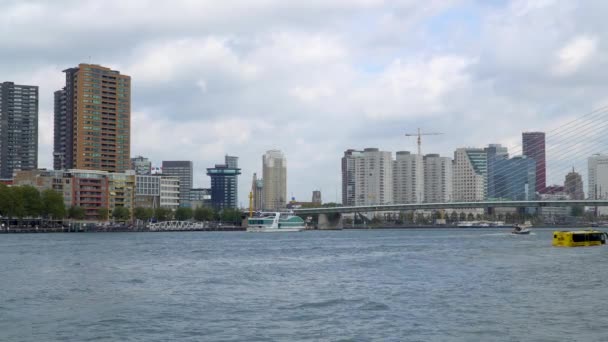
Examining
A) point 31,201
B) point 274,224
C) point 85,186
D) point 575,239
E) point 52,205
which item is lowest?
point 575,239

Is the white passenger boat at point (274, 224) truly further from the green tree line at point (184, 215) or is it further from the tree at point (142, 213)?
the green tree line at point (184, 215)

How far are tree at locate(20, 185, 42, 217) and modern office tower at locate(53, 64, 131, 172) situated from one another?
46.7 meters

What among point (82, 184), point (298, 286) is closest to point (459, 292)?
point (298, 286)

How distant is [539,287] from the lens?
36.9 m

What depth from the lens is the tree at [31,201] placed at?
5133 inches

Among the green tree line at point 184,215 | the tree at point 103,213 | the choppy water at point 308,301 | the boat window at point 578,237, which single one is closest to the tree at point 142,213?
the green tree line at point 184,215

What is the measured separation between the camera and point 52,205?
133250 mm

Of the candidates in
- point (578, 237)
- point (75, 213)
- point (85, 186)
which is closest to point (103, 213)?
point (85, 186)

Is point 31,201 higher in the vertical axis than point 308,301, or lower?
higher

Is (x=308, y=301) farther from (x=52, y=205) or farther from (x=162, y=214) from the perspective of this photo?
(x=162, y=214)

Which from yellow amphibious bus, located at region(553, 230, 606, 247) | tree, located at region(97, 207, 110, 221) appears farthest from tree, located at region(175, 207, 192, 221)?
yellow amphibious bus, located at region(553, 230, 606, 247)

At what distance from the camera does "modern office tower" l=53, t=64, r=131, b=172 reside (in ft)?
598

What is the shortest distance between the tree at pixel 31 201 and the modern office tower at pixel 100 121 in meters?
46.7

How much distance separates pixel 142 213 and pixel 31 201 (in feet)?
123
